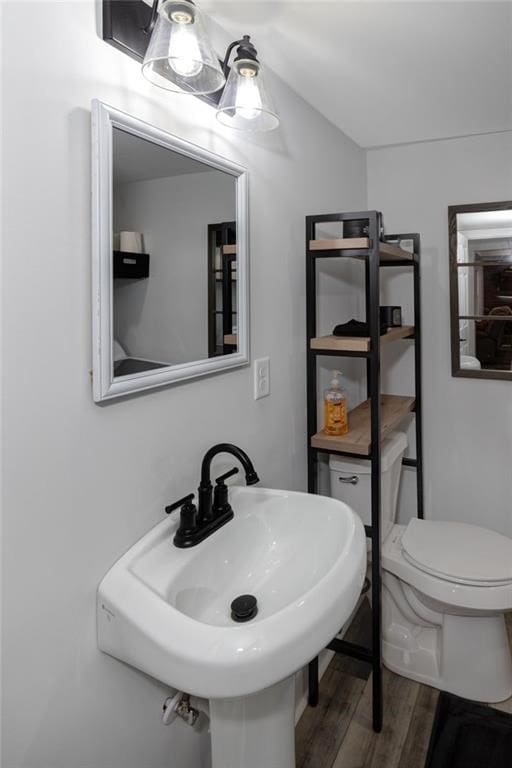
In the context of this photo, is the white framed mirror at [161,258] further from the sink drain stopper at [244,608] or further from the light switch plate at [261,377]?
the sink drain stopper at [244,608]

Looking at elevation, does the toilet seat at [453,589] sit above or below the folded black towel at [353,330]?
below

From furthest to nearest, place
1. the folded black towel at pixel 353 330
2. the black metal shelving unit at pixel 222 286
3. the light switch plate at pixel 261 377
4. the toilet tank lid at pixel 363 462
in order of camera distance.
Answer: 1. the toilet tank lid at pixel 363 462
2. the folded black towel at pixel 353 330
3. the light switch plate at pixel 261 377
4. the black metal shelving unit at pixel 222 286

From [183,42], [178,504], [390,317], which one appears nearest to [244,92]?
[183,42]

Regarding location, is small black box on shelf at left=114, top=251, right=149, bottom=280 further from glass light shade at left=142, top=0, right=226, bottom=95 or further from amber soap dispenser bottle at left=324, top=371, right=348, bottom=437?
amber soap dispenser bottle at left=324, top=371, right=348, bottom=437

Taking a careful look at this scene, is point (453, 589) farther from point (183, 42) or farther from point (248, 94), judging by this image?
point (183, 42)

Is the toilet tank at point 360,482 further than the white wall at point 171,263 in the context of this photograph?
Yes

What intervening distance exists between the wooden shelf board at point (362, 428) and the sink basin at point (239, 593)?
441 mm

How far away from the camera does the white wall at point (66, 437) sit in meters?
0.78

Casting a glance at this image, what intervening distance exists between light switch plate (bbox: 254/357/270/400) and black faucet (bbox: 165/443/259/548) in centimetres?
38

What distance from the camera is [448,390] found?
2.34 metres

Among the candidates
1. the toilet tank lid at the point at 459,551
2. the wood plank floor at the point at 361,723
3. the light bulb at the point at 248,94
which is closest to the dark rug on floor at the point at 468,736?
the wood plank floor at the point at 361,723

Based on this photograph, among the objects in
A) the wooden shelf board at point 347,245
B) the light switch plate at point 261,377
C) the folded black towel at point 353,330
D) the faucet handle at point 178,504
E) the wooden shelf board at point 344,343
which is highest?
the wooden shelf board at point 347,245

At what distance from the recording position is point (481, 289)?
88.1 inches

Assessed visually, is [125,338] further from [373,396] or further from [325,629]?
[373,396]
